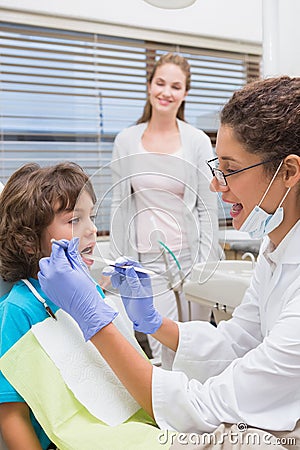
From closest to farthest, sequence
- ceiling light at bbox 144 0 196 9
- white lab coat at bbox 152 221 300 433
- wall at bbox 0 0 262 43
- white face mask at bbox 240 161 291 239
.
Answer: white lab coat at bbox 152 221 300 433, white face mask at bbox 240 161 291 239, ceiling light at bbox 144 0 196 9, wall at bbox 0 0 262 43

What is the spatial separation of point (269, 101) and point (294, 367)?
0.51 metres

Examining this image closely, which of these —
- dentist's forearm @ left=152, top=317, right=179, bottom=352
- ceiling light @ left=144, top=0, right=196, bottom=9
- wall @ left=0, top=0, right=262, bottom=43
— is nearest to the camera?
dentist's forearm @ left=152, top=317, right=179, bottom=352

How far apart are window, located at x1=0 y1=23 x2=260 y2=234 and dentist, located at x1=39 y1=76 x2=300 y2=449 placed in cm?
189

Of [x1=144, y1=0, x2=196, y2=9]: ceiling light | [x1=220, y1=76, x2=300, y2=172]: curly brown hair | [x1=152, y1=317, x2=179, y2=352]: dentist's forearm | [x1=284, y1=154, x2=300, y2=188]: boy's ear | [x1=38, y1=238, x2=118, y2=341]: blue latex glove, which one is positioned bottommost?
[x1=152, y1=317, x2=179, y2=352]: dentist's forearm

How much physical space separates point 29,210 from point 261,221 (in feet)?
1.69

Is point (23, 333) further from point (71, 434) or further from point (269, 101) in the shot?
point (269, 101)

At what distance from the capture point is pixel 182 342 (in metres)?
1.26

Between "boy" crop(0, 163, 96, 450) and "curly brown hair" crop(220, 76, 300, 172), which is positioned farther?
"boy" crop(0, 163, 96, 450)

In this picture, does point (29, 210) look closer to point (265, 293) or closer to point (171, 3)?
point (265, 293)

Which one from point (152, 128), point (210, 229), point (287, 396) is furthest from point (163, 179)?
point (152, 128)

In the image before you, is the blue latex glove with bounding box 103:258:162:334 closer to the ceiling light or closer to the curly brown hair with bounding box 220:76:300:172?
the curly brown hair with bounding box 220:76:300:172

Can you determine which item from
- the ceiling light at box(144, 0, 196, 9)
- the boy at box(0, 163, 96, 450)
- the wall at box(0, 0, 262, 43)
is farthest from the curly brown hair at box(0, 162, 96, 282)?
the wall at box(0, 0, 262, 43)

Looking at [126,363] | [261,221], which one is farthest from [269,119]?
[126,363]

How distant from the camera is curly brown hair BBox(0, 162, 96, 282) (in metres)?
1.17
